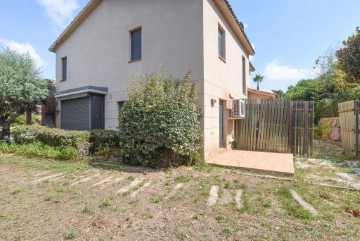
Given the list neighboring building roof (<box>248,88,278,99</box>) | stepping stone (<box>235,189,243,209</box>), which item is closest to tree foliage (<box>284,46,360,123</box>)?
neighboring building roof (<box>248,88,278,99</box>)

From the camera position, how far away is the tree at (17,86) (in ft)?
37.7

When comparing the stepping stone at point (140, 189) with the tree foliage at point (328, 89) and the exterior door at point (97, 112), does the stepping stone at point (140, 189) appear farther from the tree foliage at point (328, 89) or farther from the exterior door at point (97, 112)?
the tree foliage at point (328, 89)

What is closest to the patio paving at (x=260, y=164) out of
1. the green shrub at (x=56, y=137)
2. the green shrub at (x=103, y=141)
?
the green shrub at (x=103, y=141)

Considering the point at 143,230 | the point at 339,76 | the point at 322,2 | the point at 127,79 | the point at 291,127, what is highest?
the point at 322,2

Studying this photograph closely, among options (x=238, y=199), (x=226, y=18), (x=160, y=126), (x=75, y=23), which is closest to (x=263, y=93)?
(x=226, y=18)

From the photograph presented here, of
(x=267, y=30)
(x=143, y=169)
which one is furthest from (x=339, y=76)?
(x=143, y=169)

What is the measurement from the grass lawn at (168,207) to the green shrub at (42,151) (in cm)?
169

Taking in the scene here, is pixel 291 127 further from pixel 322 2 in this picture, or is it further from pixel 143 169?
pixel 143 169

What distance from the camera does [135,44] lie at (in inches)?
413

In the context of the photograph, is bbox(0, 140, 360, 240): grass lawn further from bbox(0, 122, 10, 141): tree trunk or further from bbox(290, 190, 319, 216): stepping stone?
bbox(0, 122, 10, 141): tree trunk

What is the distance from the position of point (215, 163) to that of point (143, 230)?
475 centimetres

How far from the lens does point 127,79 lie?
34.2 ft

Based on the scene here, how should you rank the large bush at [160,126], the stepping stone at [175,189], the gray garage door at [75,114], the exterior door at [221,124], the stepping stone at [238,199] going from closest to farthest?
1. the stepping stone at [238,199]
2. the stepping stone at [175,189]
3. the large bush at [160,126]
4. the exterior door at [221,124]
5. the gray garage door at [75,114]

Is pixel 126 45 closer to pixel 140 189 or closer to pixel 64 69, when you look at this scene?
pixel 64 69
